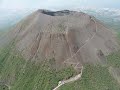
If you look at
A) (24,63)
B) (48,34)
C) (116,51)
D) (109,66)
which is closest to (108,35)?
(116,51)

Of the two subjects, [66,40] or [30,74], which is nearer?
[66,40]

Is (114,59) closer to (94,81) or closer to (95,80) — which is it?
(95,80)

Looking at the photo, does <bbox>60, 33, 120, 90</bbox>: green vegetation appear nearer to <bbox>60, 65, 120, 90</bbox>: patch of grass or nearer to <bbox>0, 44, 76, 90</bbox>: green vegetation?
<bbox>60, 65, 120, 90</bbox>: patch of grass

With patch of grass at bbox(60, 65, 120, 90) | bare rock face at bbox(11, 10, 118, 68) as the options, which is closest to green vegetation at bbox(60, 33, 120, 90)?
patch of grass at bbox(60, 65, 120, 90)

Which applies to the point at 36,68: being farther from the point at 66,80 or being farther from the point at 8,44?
the point at 8,44

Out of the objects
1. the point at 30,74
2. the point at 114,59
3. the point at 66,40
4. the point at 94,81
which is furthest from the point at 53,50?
the point at 114,59

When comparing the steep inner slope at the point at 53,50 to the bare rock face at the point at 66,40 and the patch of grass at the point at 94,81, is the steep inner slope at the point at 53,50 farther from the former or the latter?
the patch of grass at the point at 94,81

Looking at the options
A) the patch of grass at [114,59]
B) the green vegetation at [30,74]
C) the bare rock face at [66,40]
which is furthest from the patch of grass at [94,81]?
the green vegetation at [30,74]
